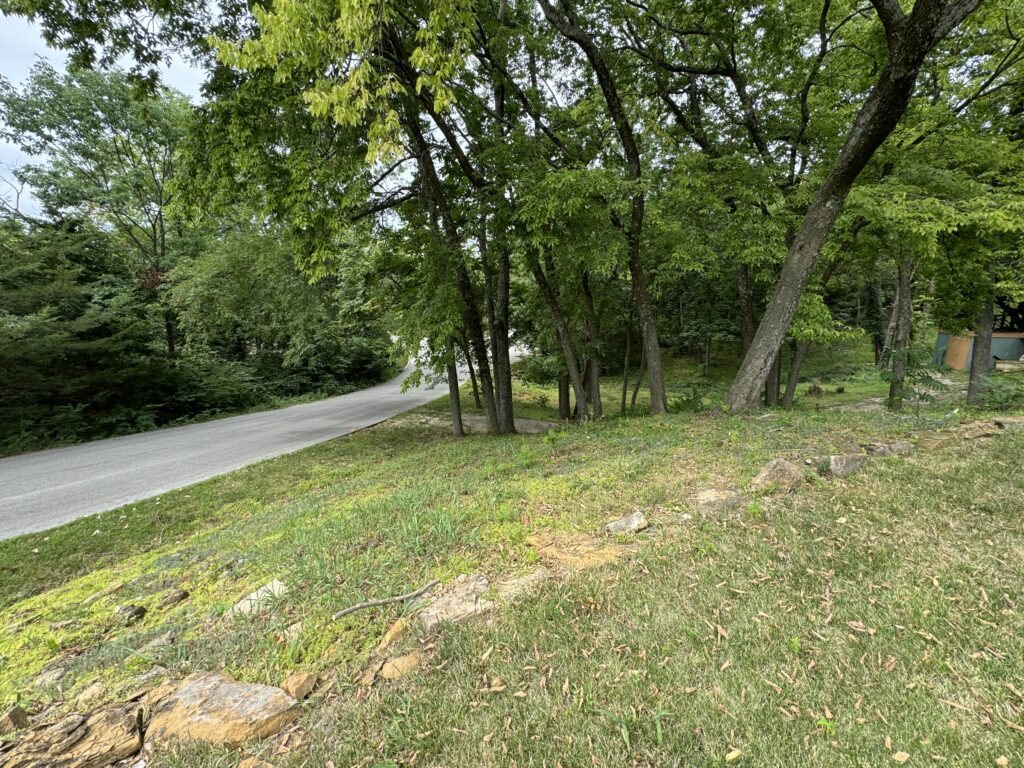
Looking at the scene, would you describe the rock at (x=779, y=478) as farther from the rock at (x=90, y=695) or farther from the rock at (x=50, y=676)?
the rock at (x=50, y=676)

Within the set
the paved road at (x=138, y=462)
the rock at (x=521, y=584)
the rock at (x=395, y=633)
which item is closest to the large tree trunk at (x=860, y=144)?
the rock at (x=521, y=584)

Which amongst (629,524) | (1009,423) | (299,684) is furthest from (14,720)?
(1009,423)

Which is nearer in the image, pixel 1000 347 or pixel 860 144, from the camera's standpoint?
pixel 860 144

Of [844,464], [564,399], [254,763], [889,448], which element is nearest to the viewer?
[254,763]

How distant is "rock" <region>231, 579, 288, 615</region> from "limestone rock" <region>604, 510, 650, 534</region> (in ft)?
7.76

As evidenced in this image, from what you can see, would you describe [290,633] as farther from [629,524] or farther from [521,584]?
[629,524]

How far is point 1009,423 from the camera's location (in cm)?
510

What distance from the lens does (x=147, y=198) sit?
56.2 ft

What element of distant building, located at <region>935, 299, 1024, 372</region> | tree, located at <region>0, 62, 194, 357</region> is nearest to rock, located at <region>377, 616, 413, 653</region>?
tree, located at <region>0, 62, 194, 357</region>

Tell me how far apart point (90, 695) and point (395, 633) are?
4.94ft

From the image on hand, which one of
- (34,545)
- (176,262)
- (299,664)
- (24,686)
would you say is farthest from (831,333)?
(176,262)

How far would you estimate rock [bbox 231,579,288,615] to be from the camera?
275 centimetres

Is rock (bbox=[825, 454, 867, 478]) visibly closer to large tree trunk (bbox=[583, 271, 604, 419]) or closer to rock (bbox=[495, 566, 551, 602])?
rock (bbox=[495, 566, 551, 602])

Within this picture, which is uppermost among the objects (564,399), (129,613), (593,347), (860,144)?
(860,144)
